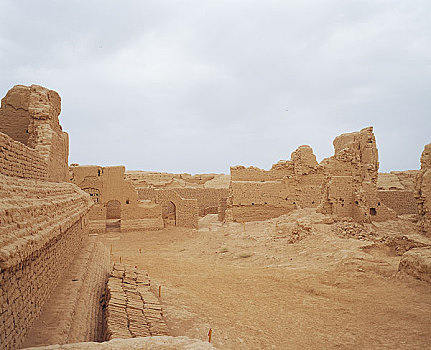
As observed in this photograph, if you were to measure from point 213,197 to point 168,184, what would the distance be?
634 cm

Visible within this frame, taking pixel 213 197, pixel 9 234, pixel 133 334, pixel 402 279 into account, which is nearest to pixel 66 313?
pixel 133 334

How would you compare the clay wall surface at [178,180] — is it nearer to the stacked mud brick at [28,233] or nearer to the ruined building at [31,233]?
the ruined building at [31,233]

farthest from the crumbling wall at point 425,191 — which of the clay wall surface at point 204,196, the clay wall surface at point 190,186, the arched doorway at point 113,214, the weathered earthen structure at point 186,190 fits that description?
the arched doorway at point 113,214

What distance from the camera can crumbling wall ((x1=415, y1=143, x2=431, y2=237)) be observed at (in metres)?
12.2

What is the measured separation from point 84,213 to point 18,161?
3.46 metres

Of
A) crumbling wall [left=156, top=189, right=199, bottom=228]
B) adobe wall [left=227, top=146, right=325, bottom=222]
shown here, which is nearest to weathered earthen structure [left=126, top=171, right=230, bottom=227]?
crumbling wall [left=156, top=189, right=199, bottom=228]

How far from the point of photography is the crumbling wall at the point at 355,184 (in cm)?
1379

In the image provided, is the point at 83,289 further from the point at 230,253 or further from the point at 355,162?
the point at 355,162

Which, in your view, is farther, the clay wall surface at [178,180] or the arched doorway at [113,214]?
the clay wall surface at [178,180]

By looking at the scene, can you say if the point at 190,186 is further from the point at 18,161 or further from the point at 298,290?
the point at 18,161

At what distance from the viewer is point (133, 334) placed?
4.02 metres

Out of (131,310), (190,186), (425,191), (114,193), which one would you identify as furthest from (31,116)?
(190,186)

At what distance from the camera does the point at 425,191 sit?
1241 cm

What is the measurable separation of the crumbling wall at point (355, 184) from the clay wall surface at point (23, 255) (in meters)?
12.1
